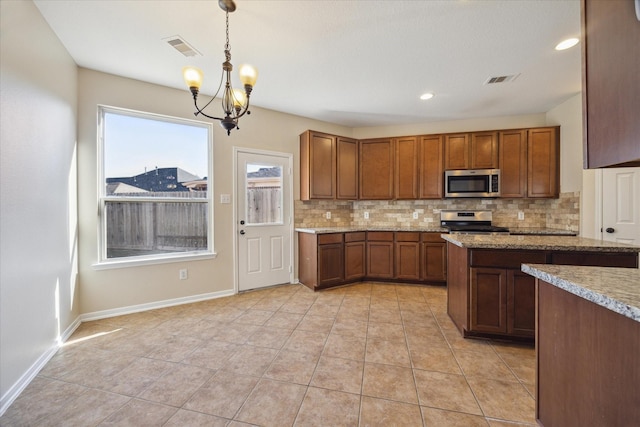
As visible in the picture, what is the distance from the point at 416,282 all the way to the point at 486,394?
7.92ft

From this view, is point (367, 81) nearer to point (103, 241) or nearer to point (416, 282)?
point (416, 282)

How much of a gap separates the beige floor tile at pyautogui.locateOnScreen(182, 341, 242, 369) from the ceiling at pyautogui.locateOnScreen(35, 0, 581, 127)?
265cm

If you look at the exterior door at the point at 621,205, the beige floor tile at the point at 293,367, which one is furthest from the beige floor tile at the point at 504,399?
the exterior door at the point at 621,205

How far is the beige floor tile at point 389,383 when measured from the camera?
164 centimetres

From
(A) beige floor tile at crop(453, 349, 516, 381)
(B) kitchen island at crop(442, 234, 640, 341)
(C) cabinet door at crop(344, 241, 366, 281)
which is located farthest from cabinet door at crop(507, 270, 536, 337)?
(C) cabinet door at crop(344, 241, 366, 281)

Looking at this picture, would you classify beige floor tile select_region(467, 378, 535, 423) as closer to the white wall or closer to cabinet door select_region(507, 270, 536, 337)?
cabinet door select_region(507, 270, 536, 337)

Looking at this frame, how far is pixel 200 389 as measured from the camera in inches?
66.9

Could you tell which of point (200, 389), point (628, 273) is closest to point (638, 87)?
point (628, 273)

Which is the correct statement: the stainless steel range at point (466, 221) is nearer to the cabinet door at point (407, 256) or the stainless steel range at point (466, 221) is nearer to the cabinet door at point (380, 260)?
the cabinet door at point (407, 256)

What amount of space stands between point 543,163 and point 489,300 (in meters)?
2.78

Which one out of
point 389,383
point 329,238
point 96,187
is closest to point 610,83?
point 389,383

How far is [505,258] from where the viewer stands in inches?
86.1

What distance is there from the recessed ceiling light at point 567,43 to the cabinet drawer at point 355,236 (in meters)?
2.96

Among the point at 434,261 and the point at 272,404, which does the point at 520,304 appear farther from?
the point at 272,404
